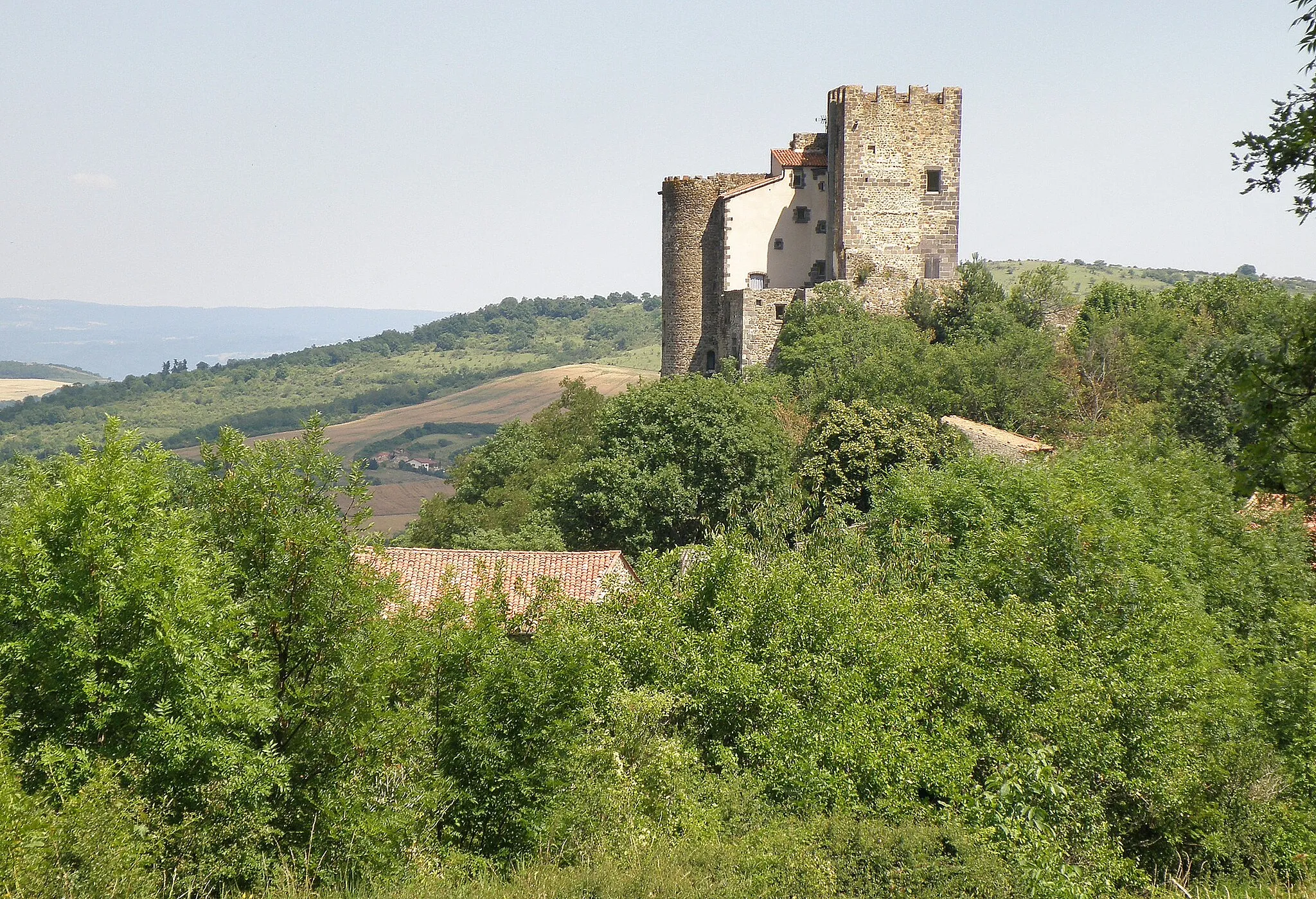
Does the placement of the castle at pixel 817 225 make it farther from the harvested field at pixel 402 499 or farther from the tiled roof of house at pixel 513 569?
the harvested field at pixel 402 499

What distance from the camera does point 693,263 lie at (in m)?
48.3

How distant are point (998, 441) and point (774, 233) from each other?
14.4 meters

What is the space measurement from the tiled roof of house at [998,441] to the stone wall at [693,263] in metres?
12.3

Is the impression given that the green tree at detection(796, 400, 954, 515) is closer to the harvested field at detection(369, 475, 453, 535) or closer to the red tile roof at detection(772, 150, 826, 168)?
the red tile roof at detection(772, 150, 826, 168)

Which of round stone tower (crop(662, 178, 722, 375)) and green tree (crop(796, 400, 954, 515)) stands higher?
round stone tower (crop(662, 178, 722, 375))

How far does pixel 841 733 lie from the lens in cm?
1781

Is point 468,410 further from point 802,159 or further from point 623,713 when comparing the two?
point 623,713

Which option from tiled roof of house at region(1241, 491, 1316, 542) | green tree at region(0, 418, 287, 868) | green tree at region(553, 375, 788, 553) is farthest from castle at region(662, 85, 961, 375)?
green tree at region(0, 418, 287, 868)

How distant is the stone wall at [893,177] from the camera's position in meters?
44.5

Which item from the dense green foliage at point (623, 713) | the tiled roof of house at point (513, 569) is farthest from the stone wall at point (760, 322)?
the dense green foliage at point (623, 713)

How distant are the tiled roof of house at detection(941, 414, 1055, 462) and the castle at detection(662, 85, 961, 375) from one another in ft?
27.2

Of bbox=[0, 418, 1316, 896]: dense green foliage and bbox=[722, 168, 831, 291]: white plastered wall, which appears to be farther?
bbox=[722, 168, 831, 291]: white plastered wall

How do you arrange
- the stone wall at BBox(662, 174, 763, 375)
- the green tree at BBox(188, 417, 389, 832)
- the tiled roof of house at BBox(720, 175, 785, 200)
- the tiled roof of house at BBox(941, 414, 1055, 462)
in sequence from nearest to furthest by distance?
the green tree at BBox(188, 417, 389, 832)
the tiled roof of house at BBox(941, 414, 1055, 462)
the tiled roof of house at BBox(720, 175, 785, 200)
the stone wall at BBox(662, 174, 763, 375)

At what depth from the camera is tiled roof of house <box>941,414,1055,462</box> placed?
1358 inches
